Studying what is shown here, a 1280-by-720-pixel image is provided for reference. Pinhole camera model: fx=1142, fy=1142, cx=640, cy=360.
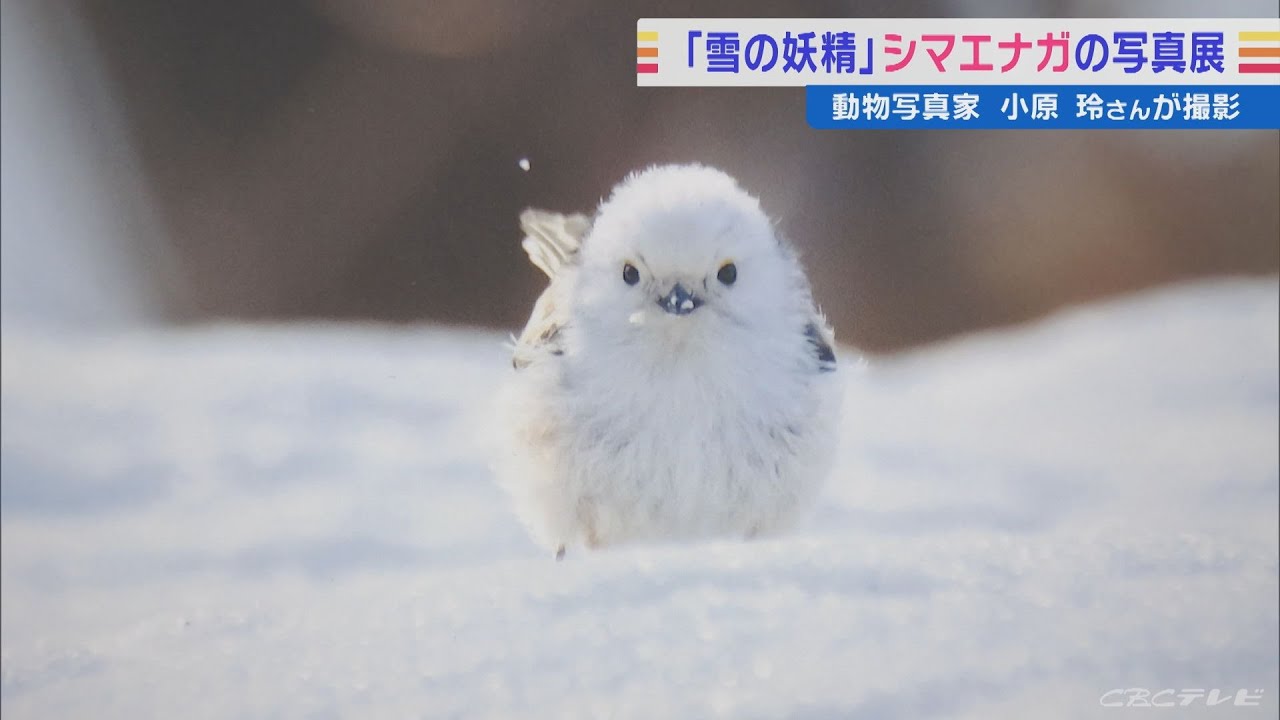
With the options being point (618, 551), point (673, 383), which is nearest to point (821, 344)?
point (673, 383)

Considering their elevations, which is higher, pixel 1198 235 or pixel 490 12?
pixel 490 12

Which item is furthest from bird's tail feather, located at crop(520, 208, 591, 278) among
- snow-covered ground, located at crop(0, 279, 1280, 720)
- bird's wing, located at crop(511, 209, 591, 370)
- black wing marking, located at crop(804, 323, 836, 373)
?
black wing marking, located at crop(804, 323, 836, 373)

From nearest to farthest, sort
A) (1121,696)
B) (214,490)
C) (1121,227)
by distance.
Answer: (1121,696) → (214,490) → (1121,227)

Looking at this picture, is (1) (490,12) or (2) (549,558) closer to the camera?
(2) (549,558)

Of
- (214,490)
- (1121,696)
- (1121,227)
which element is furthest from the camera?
(1121,227)

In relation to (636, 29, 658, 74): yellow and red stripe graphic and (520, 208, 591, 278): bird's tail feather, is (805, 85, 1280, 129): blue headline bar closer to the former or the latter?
(636, 29, 658, 74): yellow and red stripe graphic

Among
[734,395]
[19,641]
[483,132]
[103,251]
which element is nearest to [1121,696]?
[734,395]

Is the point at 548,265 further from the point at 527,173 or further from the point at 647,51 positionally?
the point at 647,51

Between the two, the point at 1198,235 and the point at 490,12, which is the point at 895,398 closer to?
the point at 1198,235
